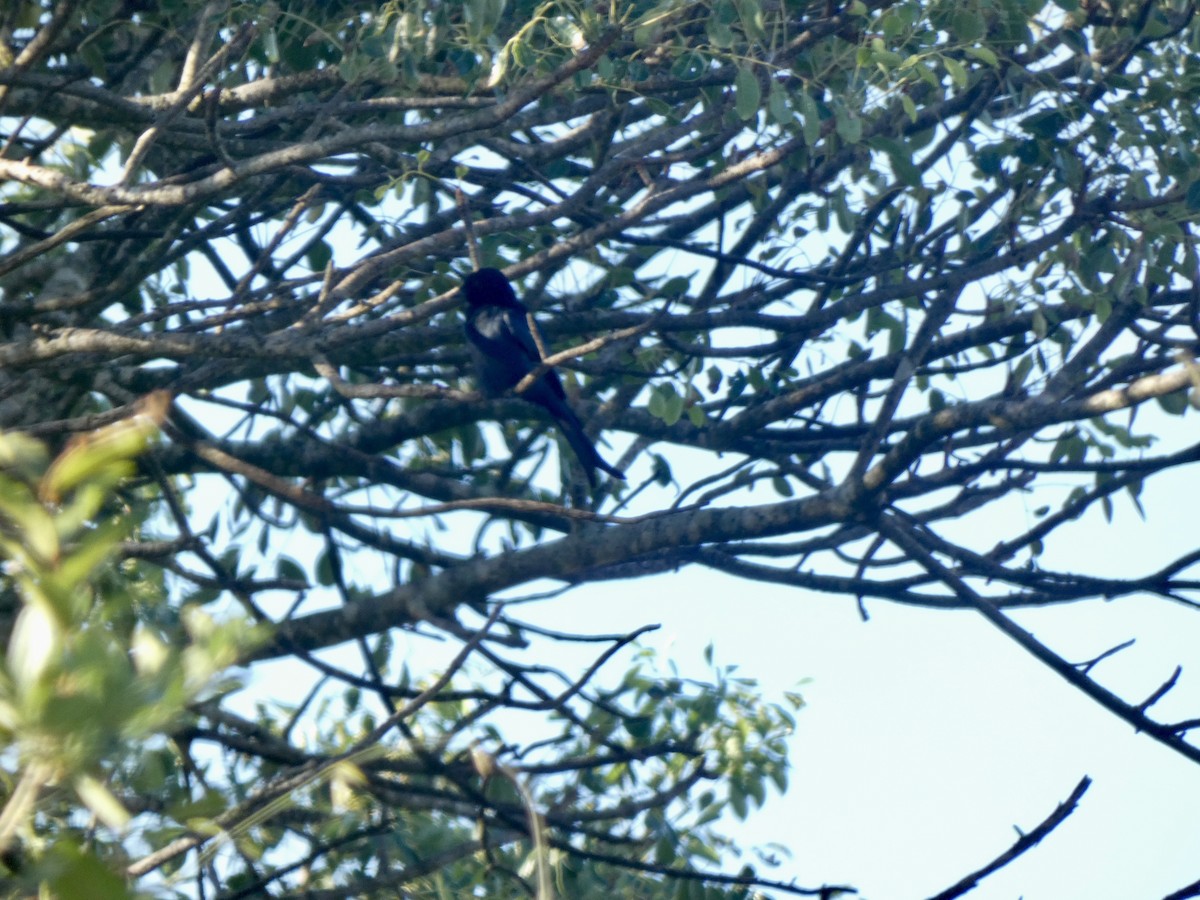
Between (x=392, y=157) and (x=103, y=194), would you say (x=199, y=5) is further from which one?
(x=103, y=194)

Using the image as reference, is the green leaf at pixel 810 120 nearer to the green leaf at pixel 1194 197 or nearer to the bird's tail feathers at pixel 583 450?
the green leaf at pixel 1194 197

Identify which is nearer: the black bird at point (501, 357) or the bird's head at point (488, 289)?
the bird's head at point (488, 289)

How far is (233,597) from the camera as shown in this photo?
419cm

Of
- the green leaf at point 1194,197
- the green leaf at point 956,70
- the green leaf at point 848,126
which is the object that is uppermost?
the green leaf at point 956,70

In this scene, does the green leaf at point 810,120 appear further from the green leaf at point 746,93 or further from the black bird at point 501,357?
the black bird at point 501,357

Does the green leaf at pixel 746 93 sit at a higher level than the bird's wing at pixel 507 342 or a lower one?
lower

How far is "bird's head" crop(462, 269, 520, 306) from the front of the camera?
17.7ft

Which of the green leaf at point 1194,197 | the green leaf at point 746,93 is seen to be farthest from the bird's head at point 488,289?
the green leaf at point 1194,197

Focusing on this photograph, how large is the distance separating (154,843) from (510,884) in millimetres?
2764

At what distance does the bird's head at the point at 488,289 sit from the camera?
213 inches

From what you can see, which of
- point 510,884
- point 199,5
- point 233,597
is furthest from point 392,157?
point 510,884

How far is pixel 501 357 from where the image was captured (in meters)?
6.49

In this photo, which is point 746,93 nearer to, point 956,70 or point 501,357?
point 956,70

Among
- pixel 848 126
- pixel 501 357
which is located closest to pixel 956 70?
pixel 848 126
